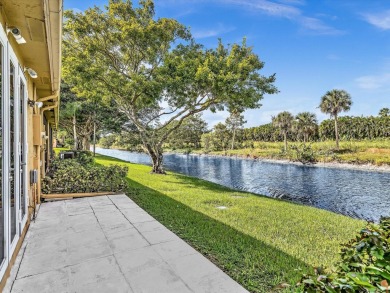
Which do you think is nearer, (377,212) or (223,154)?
(377,212)

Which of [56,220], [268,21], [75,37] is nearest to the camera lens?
[56,220]

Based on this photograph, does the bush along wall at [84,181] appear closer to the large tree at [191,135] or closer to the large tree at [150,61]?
the large tree at [150,61]

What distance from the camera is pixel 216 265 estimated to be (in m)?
2.97

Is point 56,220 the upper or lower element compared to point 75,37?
lower

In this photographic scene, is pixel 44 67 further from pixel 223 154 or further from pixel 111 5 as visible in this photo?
pixel 223 154

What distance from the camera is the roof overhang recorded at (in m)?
2.10

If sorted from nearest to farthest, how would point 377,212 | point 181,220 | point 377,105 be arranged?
point 181,220 → point 377,212 → point 377,105

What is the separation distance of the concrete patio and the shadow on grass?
0.80 feet

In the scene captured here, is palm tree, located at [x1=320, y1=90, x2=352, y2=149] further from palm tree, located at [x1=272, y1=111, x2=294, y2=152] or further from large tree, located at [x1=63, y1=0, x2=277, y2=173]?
large tree, located at [x1=63, y1=0, x2=277, y2=173]

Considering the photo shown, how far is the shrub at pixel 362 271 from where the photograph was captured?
3.17 feet

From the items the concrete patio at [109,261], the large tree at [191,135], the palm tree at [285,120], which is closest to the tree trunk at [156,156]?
the concrete patio at [109,261]

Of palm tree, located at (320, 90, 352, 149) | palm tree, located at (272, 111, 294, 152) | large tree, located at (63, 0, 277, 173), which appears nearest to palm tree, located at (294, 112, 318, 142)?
palm tree, located at (272, 111, 294, 152)

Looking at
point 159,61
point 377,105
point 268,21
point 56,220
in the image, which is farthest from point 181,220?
point 377,105

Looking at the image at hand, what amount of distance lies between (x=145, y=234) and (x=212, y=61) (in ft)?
28.9
